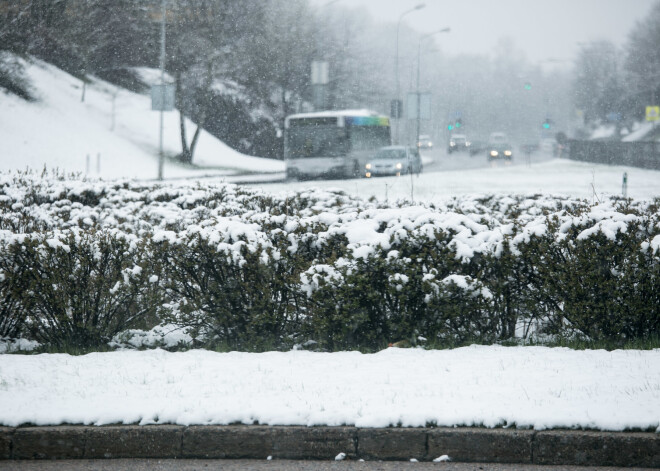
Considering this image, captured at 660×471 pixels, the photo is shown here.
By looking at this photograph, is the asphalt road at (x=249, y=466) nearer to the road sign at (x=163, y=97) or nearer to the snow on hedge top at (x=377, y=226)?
the snow on hedge top at (x=377, y=226)

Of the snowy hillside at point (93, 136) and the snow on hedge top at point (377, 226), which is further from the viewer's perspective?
the snowy hillside at point (93, 136)

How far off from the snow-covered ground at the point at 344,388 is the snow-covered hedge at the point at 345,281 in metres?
0.41

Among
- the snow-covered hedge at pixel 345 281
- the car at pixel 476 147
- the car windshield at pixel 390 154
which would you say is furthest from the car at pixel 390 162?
the car at pixel 476 147

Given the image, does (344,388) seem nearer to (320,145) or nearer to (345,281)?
(345,281)

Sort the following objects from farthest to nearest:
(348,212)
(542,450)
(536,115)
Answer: (536,115)
(348,212)
(542,450)

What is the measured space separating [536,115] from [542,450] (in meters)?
158

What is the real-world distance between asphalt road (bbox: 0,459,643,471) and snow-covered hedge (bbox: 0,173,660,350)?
6.65 feet

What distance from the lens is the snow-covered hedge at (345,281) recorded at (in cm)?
652

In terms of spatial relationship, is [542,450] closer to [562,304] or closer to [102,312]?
[562,304]

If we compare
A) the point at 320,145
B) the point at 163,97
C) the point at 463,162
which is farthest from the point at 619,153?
the point at 163,97

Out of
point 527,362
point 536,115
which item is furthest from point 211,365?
point 536,115

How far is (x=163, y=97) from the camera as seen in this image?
101 ft

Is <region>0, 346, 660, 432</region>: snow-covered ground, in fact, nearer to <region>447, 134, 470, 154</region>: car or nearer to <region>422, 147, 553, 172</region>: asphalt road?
<region>422, 147, 553, 172</region>: asphalt road

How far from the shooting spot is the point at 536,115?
155875 millimetres
